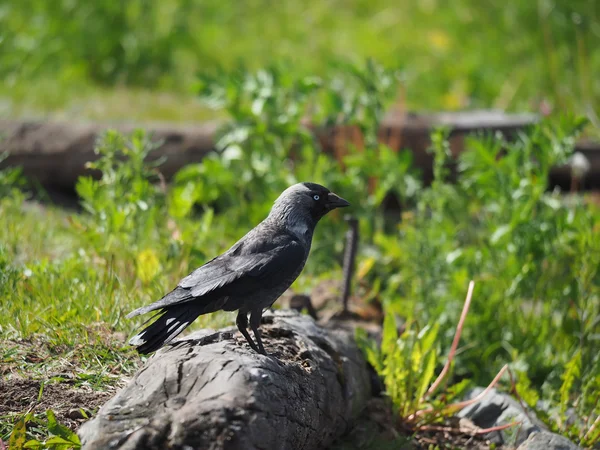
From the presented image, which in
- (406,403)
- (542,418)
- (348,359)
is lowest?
(542,418)

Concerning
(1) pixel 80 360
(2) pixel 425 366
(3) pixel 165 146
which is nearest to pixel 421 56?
(3) pixel 165 146

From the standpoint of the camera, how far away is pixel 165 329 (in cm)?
299

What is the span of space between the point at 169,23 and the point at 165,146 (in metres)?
3.15

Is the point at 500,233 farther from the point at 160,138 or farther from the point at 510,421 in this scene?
the point at 160,138

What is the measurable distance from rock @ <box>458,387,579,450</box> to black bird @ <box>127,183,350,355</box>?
1341mm

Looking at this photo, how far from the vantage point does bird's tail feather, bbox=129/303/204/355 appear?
295 centimetres

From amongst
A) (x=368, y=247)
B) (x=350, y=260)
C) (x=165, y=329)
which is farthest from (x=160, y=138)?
(x=165, y=329)

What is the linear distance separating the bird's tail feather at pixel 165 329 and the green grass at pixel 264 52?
4544mm

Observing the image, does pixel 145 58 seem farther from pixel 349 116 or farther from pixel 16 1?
pixel 349 116

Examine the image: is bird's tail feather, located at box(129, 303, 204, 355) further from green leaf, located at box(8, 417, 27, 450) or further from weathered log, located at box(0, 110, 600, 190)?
weathered log, located at box(0, 110, 600, 190)

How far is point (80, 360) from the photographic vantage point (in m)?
3.27

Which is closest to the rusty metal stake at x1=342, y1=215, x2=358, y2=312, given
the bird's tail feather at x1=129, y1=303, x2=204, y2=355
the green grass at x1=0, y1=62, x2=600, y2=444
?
the green grass at x1=0, y1=62, x2=600, y2=444

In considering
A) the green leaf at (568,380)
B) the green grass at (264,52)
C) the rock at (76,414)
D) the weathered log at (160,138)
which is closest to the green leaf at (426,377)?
the green leaf at (568,380)

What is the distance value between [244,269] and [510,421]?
1.63 metres
